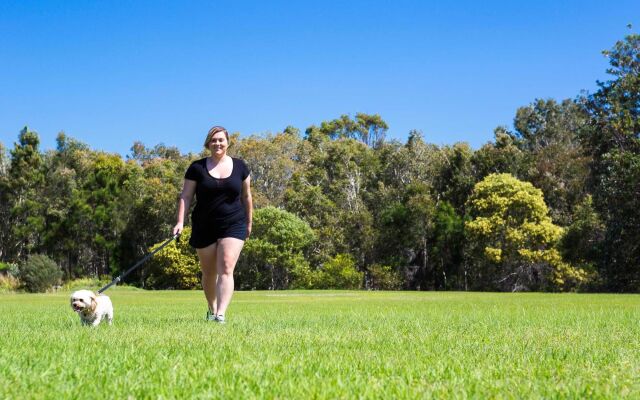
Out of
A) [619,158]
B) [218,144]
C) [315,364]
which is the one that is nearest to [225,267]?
[218,144]

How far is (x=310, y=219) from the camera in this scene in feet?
168

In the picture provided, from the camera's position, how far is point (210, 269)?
8.61 meters

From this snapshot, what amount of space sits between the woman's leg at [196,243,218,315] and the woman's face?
3.72ft

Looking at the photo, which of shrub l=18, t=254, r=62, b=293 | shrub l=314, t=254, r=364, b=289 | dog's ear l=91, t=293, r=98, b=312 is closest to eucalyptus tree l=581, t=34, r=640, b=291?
shrub l=314, t=254, r=364, b=289

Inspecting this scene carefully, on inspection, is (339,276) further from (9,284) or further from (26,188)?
(26,188)

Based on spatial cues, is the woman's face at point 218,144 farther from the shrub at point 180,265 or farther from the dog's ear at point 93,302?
the shrub at point 180,265

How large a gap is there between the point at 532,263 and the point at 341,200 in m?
16.0

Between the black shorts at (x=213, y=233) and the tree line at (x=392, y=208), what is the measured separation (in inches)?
1100

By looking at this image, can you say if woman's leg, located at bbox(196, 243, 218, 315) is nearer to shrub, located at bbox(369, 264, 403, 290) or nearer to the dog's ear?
the dog's ear

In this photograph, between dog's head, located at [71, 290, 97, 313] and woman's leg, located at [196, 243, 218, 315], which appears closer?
dog's head, located at [71, 290, 97, 313]

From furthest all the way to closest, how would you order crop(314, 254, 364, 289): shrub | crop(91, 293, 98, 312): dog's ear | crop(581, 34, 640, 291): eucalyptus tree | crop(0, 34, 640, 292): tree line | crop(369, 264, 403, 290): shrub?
1. crop(369, 264, 403, 290): shrub
2. crop(314, 254, 364, 289): shrub
3. crop(0, 34, 640, 292): tree line
4. crop(581, 34, 640, 291): eucalyptus tree
5. crop(91, 293, 98, 312): dog's ear

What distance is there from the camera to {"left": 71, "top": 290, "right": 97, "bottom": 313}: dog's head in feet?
23.6

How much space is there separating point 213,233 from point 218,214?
238 millimetres

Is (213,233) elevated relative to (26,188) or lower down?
lower down
